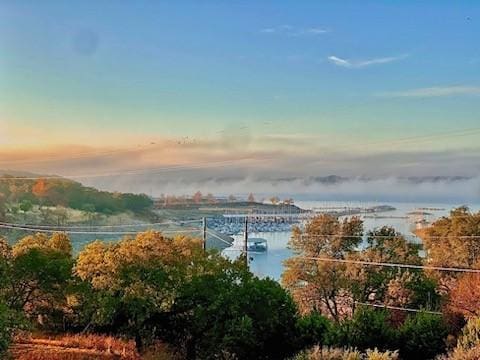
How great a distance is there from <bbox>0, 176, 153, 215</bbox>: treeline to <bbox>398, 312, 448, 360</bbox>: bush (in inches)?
323

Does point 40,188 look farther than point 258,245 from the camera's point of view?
No

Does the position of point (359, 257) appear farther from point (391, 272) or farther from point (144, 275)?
point (144, 275)

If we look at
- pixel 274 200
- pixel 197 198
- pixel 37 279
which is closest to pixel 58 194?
pixel 197 198

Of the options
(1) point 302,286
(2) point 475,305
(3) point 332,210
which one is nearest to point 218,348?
(2) point 475,305

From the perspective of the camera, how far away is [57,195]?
653 inches

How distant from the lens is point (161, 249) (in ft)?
40.1

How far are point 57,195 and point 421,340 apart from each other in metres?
9.93

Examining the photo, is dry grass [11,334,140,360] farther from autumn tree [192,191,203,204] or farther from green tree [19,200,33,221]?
autumn tree [192,191,203,204]

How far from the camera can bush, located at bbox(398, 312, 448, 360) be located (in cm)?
1288

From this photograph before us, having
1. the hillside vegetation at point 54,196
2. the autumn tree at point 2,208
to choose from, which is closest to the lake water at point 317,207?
the hillside vegetation at point 54,196

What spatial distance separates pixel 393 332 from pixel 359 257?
610 cm

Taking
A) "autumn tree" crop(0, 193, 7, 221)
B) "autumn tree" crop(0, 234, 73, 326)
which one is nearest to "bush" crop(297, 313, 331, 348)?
"autumn tree" crop(0, 234, 73, 326)

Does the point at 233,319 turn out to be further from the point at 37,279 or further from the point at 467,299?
the point at 467,299

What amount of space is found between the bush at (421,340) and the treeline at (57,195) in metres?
8.20
